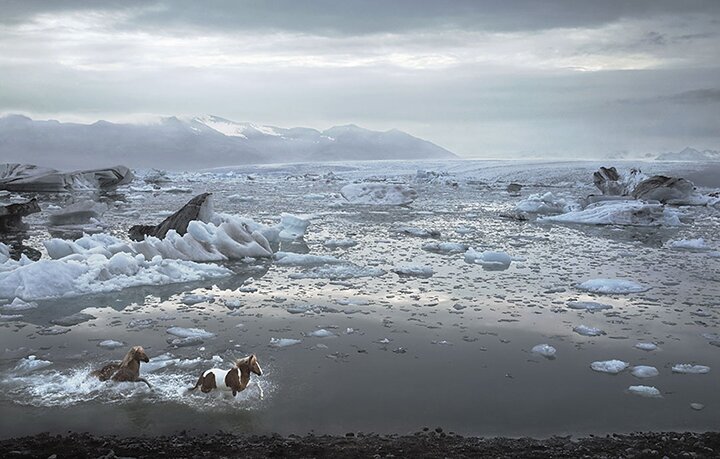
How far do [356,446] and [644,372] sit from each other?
2.96 m

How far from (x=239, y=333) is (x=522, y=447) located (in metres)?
3.44

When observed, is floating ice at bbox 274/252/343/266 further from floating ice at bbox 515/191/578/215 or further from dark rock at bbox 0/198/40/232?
floating ice at bbox 515/191/578/215

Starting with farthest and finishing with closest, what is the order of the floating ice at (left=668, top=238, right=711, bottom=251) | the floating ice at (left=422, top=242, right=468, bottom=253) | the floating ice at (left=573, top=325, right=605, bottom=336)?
1. the floating ice at (left=668, top=238, right=711, bottom=251)
2. the floating ice at (left=422, top=242, right=468, bottom=253)
3. the floating ice at (left=573, top=325, right=605, bottom=336)

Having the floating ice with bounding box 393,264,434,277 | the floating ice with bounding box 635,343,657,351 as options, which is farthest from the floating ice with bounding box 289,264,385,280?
the floating ice with bounding box 635,343,657,351

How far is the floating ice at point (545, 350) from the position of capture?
→ 5.83 metres

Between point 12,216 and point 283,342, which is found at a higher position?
point 12,216

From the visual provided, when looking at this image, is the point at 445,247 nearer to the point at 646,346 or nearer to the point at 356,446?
the point at 646,346

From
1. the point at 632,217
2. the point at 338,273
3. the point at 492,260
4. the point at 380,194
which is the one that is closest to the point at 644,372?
the point at 338,273

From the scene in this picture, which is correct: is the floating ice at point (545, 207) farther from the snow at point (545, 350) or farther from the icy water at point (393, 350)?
the snow at point (545, 350)

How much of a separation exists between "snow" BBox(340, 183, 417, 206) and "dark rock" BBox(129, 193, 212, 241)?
1105cm

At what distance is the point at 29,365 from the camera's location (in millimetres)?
5320

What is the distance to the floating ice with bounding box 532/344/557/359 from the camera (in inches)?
229

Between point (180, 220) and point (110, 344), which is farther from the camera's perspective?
point (180, 220)

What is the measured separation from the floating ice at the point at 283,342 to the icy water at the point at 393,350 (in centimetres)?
10
